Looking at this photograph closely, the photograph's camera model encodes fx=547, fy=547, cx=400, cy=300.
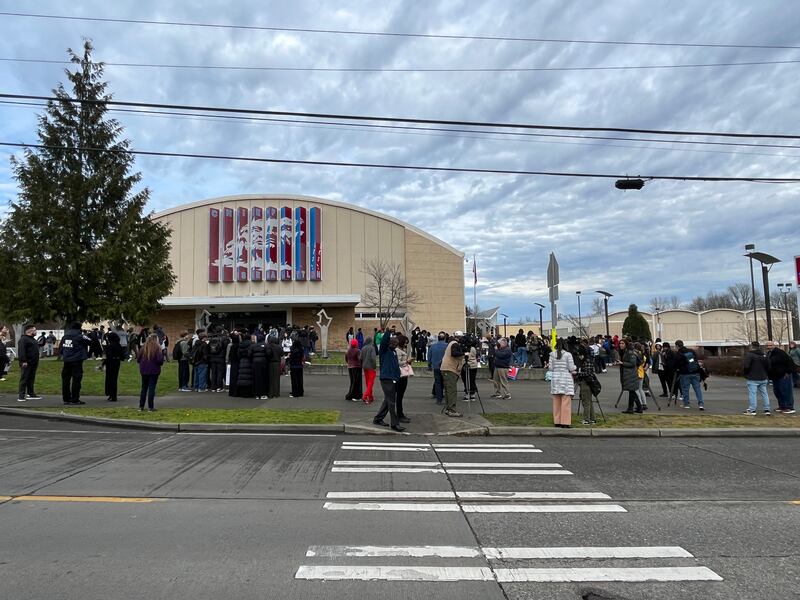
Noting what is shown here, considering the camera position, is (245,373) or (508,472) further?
(245,373)

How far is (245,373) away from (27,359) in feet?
16.8

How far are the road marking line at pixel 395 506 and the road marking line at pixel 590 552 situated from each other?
1242 mm

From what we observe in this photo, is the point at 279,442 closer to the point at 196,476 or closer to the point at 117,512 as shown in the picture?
the point at 196,476

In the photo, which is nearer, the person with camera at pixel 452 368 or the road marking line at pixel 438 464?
the road marking line at pixel 438 464

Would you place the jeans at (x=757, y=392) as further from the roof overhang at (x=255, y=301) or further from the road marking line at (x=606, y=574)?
the roof overhang at (x=255, y=301)

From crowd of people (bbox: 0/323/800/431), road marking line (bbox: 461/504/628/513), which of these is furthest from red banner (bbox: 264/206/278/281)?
road marking line (bbox: 461/504/628/513)

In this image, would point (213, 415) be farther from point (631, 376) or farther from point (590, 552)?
point (631, 376)

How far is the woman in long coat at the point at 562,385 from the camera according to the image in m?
11.1

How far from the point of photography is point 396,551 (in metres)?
4.65

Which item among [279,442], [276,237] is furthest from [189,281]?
[279,442]

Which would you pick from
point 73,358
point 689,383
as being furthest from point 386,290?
point 73,358

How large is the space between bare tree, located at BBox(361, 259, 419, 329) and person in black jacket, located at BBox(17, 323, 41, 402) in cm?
2765

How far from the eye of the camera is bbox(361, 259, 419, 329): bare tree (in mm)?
41344

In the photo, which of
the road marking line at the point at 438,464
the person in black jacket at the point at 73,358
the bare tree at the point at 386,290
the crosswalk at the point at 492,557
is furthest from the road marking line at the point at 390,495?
the bare tree at the point at 386,290
